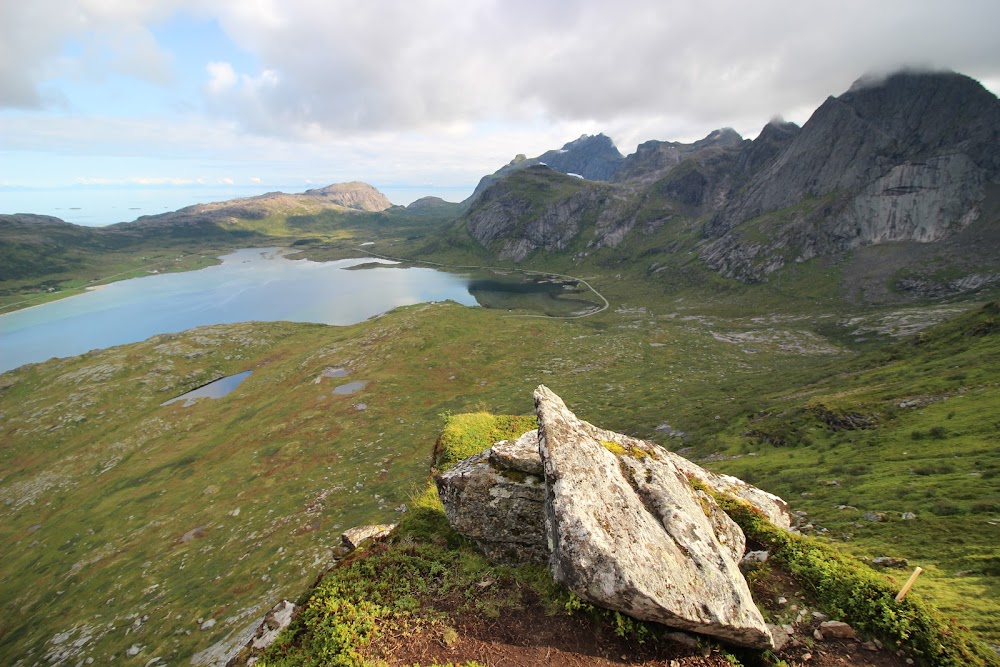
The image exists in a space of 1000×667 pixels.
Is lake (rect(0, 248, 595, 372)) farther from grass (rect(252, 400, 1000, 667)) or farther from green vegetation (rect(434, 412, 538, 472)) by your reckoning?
grass (rect(252, 400, 1000, 667))

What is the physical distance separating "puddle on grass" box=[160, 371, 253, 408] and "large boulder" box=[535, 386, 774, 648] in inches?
3472

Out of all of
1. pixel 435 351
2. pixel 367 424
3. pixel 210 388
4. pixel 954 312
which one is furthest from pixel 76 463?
pixel 954 312

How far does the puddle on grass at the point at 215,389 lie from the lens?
7912cm

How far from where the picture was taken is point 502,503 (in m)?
13.6

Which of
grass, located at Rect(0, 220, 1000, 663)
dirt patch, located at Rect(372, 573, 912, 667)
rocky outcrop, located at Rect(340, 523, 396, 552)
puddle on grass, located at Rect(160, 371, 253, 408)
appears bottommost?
puddle on grass, located at Rect(160, 371, 253, 408)

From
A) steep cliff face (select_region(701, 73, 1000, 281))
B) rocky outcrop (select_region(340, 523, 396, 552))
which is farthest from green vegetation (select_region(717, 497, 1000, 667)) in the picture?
steep cliff face (select_region(701, 73, 1000, 281))

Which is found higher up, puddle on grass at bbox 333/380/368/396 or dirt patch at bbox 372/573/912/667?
dirt patch at bbox 372/573/912/667

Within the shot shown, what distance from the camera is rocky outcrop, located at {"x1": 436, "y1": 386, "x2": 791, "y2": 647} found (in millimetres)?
9492

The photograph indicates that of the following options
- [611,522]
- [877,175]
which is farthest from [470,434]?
[877,175]

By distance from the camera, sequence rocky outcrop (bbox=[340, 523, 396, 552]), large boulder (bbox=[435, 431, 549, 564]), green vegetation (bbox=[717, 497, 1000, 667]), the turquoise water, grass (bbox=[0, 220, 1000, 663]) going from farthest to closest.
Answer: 1. the turquoise water
2. grass (bbox=[0, 220, 1000, 663])
3. rocky outcrop (bbox=[340, 523, 396, 552])
4. large boulder (bbox=[435, 431, 549, 564])
5. green vegetation (bbox=[717, 497, 1000, 667])

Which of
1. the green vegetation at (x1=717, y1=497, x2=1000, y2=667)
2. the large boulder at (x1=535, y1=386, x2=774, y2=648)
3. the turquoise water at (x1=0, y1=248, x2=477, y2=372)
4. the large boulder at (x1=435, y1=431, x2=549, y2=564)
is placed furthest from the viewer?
the turquoise water at (x1=0, y1=248, x2=477, y2=372)

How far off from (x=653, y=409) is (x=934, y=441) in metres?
29.3

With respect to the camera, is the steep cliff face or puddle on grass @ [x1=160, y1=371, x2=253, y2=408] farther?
the steep cliff face

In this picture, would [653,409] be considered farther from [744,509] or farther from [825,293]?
[825,293]
